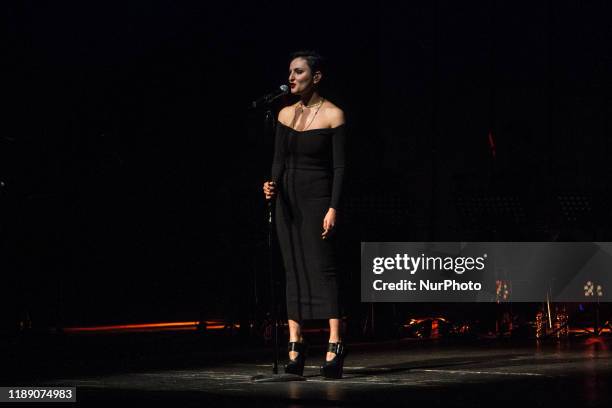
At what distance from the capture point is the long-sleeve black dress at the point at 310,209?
11.9 ft

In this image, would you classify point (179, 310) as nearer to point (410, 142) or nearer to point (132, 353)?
point (410, 142)

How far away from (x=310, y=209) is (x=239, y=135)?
4.68 m

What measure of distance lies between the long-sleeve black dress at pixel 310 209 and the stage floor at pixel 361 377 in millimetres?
313

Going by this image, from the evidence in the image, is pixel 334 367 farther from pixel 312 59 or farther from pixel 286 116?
pixel 312 59

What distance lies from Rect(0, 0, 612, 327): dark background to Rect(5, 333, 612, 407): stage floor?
1332 mm

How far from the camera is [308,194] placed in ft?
11.9

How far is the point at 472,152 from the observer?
8719mm

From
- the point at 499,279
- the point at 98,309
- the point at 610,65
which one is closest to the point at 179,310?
the point at 98,309

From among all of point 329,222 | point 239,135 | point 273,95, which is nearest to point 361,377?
point 329,222

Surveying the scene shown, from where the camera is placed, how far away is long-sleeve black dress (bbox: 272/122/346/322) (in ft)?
11.9

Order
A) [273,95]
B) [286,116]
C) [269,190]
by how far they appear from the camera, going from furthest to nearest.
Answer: [286,116] < [269,190] < [273,95]

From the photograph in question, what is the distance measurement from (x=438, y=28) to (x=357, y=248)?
3.30m

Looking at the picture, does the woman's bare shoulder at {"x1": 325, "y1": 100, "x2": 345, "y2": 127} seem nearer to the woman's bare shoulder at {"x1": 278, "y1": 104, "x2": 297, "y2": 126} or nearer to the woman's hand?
the woman's bare shoulder at {"x1": 278, "y1": 104, "x2": 297, "y2": 126}

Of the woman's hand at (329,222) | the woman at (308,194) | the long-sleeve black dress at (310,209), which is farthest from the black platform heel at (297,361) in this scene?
the woman's hand at (329,222)
